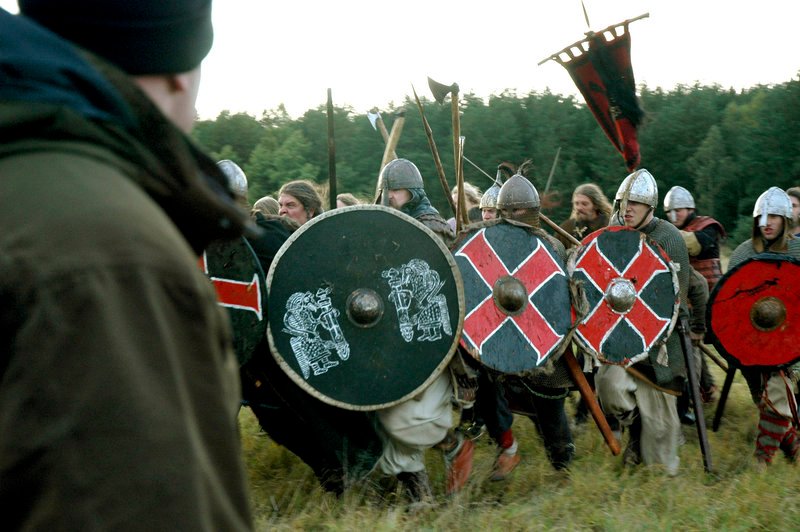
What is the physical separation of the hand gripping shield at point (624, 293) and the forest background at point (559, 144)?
19.9 m

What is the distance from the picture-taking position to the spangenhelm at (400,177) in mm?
4469

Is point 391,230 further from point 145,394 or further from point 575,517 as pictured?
point 145,394

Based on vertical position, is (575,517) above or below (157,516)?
below

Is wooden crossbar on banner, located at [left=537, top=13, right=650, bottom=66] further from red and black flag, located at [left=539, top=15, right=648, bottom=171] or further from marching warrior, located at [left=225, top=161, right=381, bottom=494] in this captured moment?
marching warrior, located at [left=225, top=161, right=381, bottom=494]

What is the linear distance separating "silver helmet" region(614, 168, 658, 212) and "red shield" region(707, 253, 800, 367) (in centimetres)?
61

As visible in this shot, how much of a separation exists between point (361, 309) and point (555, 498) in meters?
1.29

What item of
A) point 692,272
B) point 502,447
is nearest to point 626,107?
point 692,272

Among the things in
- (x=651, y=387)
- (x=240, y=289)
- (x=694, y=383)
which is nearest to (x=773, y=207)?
(x=694, y=383)

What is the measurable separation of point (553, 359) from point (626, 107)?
1.73 meters

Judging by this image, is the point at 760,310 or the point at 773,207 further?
the point at 773,207

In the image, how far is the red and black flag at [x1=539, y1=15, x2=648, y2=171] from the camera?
497cm

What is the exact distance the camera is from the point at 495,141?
29.6m

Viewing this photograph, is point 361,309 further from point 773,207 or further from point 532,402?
point 773,207

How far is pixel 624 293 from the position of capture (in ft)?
15.3
